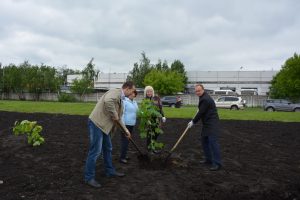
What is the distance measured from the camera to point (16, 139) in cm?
1011

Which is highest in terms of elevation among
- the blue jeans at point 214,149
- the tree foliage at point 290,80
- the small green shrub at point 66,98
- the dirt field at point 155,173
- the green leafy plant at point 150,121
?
the tree foliage at point 290,80

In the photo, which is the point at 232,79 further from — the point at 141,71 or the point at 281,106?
the point at 281,106

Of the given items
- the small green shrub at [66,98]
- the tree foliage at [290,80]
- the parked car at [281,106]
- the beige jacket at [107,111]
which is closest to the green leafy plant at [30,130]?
the beige jacket at [107,111]

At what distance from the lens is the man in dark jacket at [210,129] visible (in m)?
7.65

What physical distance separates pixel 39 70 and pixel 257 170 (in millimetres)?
56506

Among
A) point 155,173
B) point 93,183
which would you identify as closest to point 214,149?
point 155,173

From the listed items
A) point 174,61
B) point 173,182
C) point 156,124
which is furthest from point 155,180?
point 174,61

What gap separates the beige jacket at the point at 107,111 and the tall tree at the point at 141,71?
53.4m

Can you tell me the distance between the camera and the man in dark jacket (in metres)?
7.65

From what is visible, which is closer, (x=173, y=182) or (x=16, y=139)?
(x=173, y=182)

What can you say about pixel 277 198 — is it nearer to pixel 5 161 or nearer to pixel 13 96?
pixel 5 161

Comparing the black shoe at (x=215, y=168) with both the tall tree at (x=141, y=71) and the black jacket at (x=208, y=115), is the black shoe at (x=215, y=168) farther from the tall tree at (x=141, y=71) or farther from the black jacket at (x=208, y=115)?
the tall tree at (x=141, y=71)

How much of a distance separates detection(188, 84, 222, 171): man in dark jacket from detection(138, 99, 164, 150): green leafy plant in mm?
927

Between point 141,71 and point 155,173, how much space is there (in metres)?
54.2
